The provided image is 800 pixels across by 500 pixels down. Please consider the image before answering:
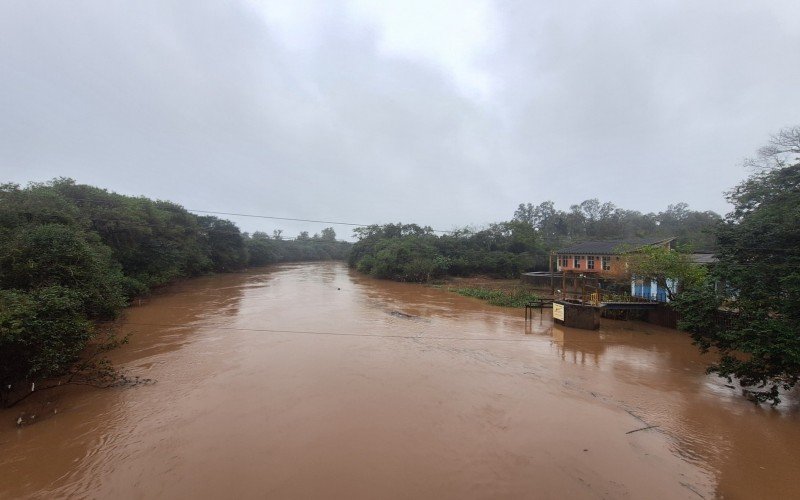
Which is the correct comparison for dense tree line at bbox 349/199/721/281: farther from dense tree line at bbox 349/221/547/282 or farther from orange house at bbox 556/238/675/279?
orange house at bbox 556/238/675/279

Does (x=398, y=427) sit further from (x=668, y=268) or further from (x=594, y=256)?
(x=594, y=256)

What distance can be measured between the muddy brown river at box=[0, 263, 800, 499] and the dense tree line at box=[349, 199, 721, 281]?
24471 millimetres

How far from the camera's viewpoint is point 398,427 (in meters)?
6.61

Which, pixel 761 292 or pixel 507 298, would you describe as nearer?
pixel 761 292

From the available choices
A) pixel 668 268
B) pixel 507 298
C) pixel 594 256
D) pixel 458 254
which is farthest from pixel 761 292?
pixel 458 254

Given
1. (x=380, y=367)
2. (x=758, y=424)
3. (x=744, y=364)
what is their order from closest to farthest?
(x=758, y=424) → (x=744, y=364) → (x=380, y=367)

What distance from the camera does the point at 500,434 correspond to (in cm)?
646

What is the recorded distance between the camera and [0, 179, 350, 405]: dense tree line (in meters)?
6.56

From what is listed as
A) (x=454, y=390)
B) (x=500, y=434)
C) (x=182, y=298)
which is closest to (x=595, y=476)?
(x=500, y=434)

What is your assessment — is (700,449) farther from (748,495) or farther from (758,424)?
(758,424)

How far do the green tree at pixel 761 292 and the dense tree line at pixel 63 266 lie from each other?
14.0m

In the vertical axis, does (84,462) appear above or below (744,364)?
below

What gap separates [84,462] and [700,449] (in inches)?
403

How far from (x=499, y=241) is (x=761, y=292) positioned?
121 ft
